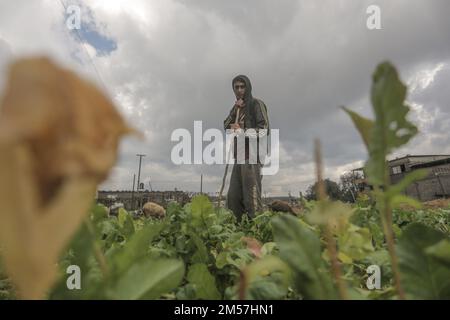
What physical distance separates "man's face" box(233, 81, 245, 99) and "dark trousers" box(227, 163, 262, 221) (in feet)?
4.24

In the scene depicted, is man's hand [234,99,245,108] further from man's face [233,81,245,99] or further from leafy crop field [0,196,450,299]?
leafy crop field [0,196,450,299]

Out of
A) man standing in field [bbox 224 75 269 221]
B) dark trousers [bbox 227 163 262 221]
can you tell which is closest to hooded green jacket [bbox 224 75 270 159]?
man standing in field [bbox 224 75 269 221]

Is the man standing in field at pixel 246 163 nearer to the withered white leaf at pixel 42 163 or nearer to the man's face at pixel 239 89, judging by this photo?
the man's face at pixel 239 89

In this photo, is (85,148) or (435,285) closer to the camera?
(85,148)

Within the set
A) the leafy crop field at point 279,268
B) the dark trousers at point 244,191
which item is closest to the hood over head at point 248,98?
the dark trousers at point 244,191

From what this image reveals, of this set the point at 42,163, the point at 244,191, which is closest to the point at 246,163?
the point at 244,191

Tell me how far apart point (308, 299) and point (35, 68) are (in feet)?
1.20

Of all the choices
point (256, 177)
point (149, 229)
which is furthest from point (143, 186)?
point (149, 229)

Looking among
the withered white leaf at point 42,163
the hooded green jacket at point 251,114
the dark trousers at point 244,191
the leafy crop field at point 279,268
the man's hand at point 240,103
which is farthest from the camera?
the man's hand at point 240,103

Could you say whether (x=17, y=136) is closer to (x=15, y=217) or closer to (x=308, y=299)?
(x=15, y=217)

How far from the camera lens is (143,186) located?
90.3 ft

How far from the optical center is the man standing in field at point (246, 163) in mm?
4801

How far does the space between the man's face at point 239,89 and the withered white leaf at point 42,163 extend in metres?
5.57
